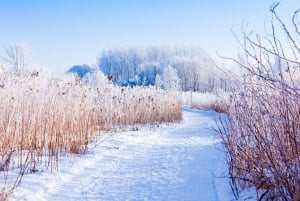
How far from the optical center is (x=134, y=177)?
5.41 meters

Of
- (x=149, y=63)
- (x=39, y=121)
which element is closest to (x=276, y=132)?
(x=39, y=121)

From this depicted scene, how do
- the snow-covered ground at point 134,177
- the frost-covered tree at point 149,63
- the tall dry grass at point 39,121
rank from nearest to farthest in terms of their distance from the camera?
1. the snow-covered ground at point 134,177
2. the tall dry grass at point 39,121
3. the frost-covered tree at point 149,63

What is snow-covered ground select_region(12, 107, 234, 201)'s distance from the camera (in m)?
4.45

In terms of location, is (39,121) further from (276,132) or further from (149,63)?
(149,63)

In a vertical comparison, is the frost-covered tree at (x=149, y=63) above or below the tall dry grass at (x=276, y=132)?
above

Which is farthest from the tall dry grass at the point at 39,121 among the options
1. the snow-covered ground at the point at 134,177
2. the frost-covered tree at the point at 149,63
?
the frost-covered tree at the point at 149,63

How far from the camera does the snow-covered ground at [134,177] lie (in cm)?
445

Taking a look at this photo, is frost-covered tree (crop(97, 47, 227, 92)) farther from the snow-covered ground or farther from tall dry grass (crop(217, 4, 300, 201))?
tall dry grass (crop(217, 4, 300, 201))

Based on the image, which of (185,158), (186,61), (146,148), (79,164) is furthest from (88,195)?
(186,61)

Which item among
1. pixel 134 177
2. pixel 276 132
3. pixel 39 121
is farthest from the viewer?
pixel 39 121

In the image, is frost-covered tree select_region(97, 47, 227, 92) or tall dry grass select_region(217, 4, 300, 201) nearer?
tall dry grass select_region(217, 4, 300, 201)

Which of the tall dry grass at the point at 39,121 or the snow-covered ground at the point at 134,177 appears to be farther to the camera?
the tall dry grass at the point at 39,121

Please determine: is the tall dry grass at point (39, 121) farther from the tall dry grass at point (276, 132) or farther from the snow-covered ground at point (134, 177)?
the tall dry grass at point (276, 132)

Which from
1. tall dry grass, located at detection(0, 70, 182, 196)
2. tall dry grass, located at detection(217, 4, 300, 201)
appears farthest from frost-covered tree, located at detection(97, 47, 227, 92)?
tall dry grass, located at detection(217, 4, 300, 201)
